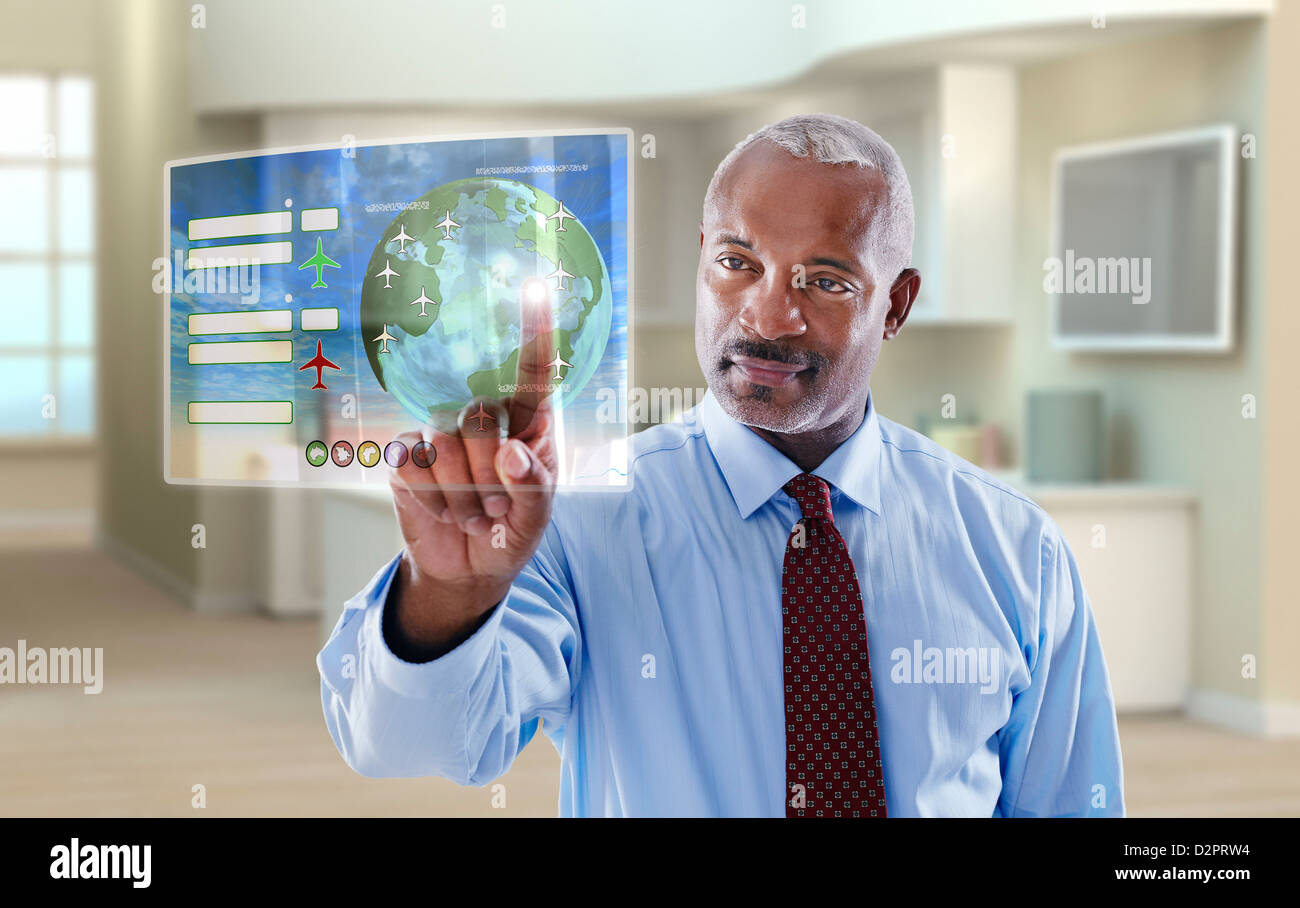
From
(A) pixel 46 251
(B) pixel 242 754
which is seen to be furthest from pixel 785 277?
(A) pixel 46 251

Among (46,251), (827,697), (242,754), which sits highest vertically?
(46,251)

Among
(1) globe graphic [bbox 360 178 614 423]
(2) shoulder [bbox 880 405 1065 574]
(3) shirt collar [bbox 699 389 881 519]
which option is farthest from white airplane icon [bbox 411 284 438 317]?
(2) shoulder [bbox 880 405 1065 574]

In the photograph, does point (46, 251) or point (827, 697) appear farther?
point (46, 251)

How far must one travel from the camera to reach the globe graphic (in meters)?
0.90

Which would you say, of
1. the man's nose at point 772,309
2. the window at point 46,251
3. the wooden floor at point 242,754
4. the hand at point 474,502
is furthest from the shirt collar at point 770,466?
the window at point 46,251

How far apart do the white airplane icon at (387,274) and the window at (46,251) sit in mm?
7606

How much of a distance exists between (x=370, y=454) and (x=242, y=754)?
271 centimetres

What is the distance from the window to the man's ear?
7.62 metres

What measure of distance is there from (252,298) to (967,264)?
11.5ft

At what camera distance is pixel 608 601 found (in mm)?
1043

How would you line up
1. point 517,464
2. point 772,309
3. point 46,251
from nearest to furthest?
point 517,464 → point 772,309 → point 46,251

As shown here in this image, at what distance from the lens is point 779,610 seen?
3.46 feet

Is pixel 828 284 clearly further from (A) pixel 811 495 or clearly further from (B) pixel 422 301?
(B) pixel 422 301

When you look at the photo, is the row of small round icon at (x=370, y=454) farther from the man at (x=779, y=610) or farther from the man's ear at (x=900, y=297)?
the man's ear at (x=900, y=297)
